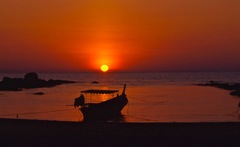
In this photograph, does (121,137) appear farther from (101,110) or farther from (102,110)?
(102,110)

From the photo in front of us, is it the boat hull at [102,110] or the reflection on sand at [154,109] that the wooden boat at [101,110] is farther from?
the reflection on sand at [154,109]

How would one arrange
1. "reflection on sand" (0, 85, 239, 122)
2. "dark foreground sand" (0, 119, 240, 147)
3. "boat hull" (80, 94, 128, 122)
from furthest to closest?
1. "reflection on sand" (0, 85, 239, 122)
2. "boat hull" (80, 94, 128, 122)
3. "dark foreground sand" (0, 119, 240, 147)

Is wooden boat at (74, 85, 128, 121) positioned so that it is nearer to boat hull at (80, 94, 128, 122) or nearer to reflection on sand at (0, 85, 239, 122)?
boat hull at (80, 94, 128, 122)

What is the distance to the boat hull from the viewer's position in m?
26.9

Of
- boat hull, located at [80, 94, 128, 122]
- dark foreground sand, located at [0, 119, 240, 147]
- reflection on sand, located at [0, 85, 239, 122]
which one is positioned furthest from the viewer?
reflection on sand, located at [0, 85, 239, 122]

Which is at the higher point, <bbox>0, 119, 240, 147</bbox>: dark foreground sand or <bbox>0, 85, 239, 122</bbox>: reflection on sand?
<bbox>0, 85, 239, 122</bbox>: reflection on sand

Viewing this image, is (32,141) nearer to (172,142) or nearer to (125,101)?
(172,142)

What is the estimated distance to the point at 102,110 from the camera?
28.5m

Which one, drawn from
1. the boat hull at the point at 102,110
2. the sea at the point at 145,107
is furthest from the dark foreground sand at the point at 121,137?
the sea at the point at 145,107

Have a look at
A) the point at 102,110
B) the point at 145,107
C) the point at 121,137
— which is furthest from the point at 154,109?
the point at 121,137

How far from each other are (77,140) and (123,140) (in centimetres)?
187

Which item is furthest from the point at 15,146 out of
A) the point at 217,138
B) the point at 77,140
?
the point at 217,138

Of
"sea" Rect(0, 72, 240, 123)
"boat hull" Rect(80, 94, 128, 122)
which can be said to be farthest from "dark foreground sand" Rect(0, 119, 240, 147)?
"sea" Rect(0, 72, 240, 123)

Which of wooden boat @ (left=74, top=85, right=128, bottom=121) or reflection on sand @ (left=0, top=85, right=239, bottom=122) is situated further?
reflection on sand @ (left=0, top=85, right=239, bottom=122)
